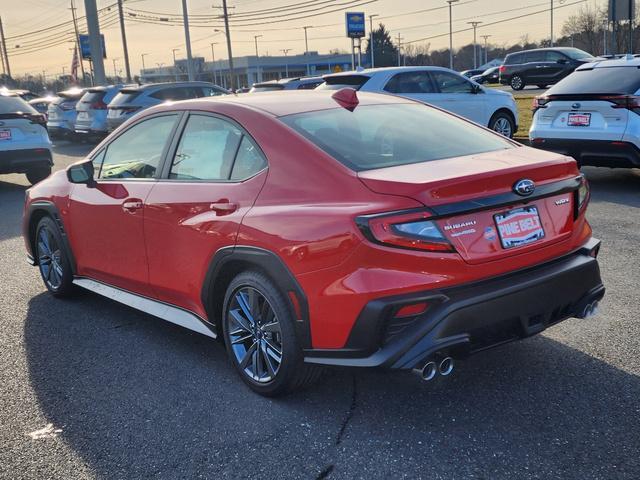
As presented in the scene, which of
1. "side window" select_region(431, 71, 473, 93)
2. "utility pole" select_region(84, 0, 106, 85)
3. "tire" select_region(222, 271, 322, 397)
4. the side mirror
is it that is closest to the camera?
"tire" select_region(222, 271, 322, 397)

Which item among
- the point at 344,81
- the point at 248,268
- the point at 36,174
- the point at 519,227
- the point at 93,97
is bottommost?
the point at 36,174

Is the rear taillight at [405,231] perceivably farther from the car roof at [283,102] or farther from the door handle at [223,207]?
the car roof at [283,102]

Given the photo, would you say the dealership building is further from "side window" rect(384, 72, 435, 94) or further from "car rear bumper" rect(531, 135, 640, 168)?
"car rear bumper" rect(531, 135, 640, 168)

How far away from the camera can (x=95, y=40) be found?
89.0ft

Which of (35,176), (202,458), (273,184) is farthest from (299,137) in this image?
(35,176)

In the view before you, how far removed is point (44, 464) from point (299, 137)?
1.97 meters

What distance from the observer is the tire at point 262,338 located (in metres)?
3.24

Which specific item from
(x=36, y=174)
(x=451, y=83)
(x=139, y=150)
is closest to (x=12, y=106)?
(x=36, y=174)

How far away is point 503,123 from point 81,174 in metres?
9.75

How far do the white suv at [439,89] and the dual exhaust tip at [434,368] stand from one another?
8.72 metres

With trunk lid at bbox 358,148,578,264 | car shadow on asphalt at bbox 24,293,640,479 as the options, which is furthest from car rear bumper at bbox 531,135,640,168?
trunk lid at bbox 358,148,578,264

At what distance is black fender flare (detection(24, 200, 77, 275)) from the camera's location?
515cm

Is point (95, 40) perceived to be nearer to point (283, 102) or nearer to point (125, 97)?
point (125, 97)

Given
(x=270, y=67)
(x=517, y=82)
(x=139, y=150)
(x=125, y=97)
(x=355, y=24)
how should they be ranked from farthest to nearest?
1. (x=270, y=67)
2. (x=355, y=24)
3. (x=517, y=82)
4. (x=125, y=97)
5. (x=139, y=150)
